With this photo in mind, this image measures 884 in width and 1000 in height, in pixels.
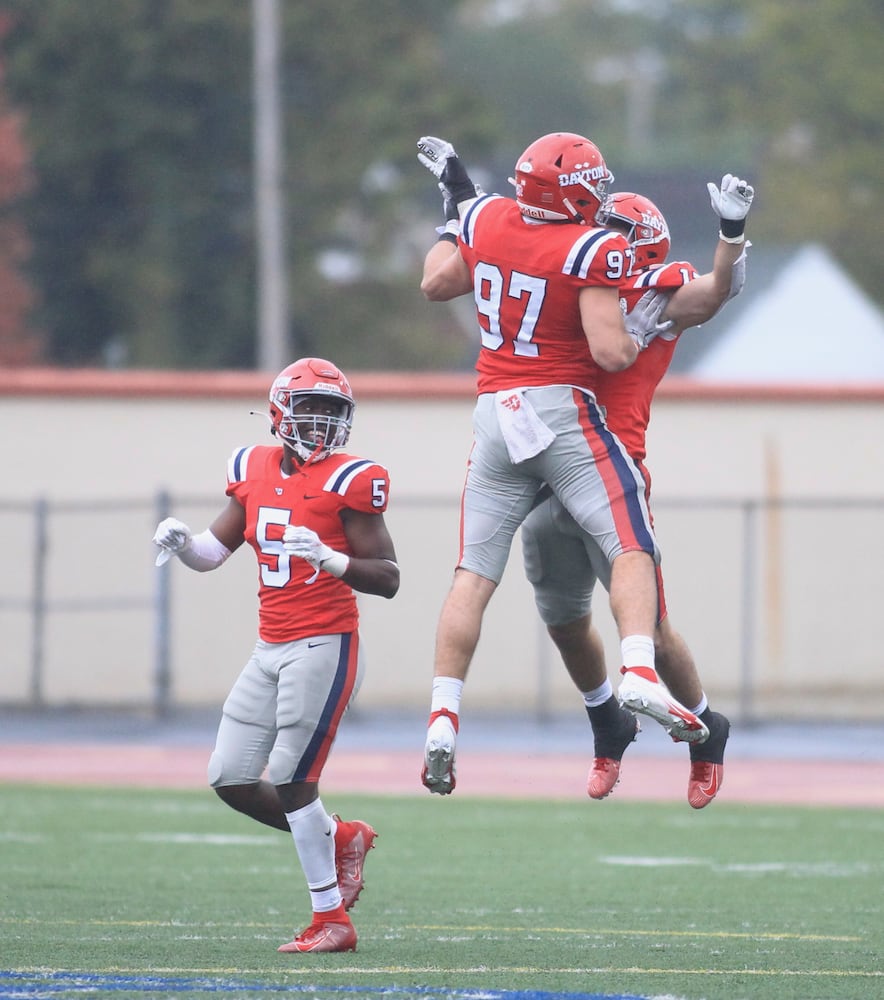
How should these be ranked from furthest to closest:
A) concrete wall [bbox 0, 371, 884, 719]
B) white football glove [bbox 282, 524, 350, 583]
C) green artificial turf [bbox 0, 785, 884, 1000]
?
concrete wall [bbox 0, 371, 884, 719] < white football glove [bbox 282, 524, 350, 583] < green artificial turf [bbox 0, 785, 884, 1000]

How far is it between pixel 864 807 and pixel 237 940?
7564 mm

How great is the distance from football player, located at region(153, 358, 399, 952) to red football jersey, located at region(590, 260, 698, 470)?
95 centimetres

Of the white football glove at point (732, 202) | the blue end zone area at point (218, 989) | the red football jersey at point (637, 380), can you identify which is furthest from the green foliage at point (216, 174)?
the blue end zone area at point (218, 989)

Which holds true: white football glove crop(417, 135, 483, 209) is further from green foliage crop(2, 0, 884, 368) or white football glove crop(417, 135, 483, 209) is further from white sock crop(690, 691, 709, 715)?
green foliage crop(2, 0, 884, 368)

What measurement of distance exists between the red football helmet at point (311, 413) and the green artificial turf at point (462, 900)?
1.84 metres

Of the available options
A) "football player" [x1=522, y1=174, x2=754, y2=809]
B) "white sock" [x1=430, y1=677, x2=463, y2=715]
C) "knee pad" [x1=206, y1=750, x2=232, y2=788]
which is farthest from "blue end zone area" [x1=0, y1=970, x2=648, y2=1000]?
"football player" [x1=522, y1=174, x2=754, y2=809]

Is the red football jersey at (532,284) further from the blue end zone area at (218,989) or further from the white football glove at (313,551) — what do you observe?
the blue end zone area at (218,989)

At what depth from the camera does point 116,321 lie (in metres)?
36.7

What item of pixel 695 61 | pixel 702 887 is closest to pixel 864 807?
pixel 702 887

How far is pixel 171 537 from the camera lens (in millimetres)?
7293

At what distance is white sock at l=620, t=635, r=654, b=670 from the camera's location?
7.04 meters

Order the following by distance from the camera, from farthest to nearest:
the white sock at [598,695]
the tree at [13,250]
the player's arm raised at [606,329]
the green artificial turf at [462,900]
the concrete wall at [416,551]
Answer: the tree at [13,250], the concrete wall at [416,551], the white sock at [598,695], the player's arm raised at [606,329], the green artificial turf at [462,900]

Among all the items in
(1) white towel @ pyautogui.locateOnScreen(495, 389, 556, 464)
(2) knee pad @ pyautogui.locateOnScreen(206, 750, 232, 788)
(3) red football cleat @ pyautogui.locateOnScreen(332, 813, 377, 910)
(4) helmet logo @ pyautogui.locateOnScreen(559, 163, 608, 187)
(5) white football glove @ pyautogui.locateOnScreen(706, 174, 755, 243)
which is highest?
(4) helmet logo @ pyautogui.locateOnScreen(559, 163, 608, 187)

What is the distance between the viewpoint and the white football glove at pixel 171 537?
7266 millimetres
